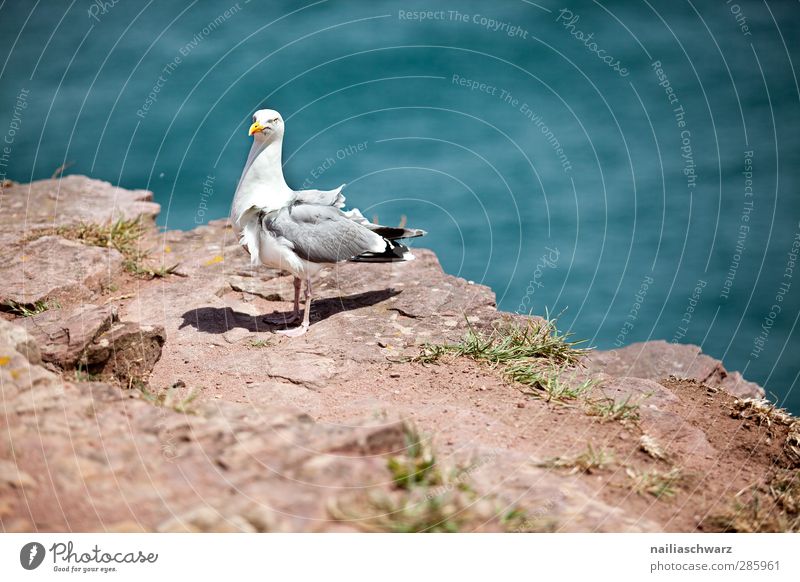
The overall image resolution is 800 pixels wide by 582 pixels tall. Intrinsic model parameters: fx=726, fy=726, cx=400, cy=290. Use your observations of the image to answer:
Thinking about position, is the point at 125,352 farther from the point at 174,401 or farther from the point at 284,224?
the point at 284,224

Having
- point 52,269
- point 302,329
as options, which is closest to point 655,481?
point 302,329

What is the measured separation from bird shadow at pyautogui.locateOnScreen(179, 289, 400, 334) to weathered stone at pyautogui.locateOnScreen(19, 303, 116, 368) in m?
1.90

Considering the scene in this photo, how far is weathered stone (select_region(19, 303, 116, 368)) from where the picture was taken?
21.6 ft

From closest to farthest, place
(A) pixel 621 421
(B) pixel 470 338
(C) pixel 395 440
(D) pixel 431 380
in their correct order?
(C) pixel 395 440
(A) pixel 621 421
(D) pixel 431 380
(B) pixel 470 338

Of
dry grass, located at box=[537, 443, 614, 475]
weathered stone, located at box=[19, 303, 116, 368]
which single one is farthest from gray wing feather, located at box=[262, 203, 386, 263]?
dry grass, located at box=[537, 443, 614, 475]

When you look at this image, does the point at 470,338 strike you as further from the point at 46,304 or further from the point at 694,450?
the point at 46,304

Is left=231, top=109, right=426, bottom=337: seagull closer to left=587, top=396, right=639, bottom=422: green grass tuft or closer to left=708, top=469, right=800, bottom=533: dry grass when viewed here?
left=587, top=396, right=639, bottom=422: green grass tuft

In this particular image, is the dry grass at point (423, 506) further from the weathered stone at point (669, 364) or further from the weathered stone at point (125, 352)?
the weathered stone at point (669, 364)

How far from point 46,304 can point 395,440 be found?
6280 mm

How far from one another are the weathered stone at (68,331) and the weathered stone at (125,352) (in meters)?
0.08

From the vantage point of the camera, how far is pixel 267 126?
29.1 feet

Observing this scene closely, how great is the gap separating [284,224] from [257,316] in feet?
4.77
